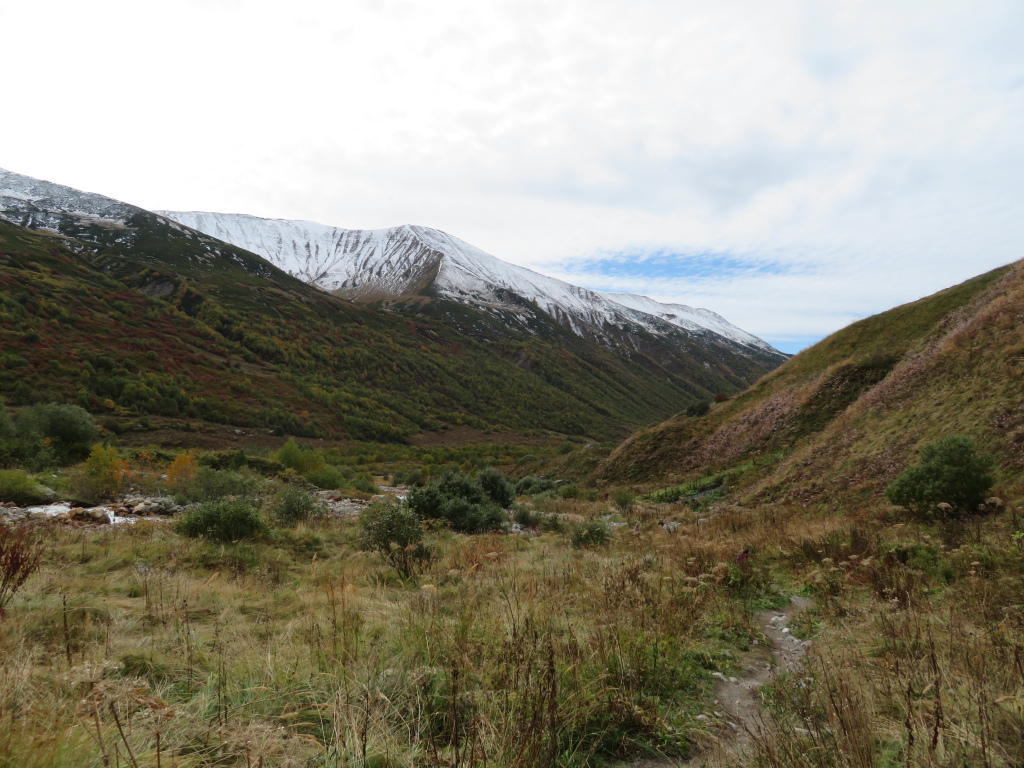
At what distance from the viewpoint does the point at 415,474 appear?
3388 centimetres

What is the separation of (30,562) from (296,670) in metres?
4.19

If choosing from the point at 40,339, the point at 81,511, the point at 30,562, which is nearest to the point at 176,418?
the point at 40,339

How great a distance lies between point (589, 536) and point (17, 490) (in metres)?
14.7

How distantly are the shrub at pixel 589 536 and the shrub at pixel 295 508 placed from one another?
7.09 meters

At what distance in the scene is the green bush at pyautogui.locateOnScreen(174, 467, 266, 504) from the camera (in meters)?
14.4

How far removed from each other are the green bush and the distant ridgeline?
37181 mm

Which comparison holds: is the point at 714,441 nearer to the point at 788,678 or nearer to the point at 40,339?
the point at 788,678

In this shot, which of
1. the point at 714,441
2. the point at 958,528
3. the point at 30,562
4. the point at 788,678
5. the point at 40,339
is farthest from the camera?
the point at 40,339

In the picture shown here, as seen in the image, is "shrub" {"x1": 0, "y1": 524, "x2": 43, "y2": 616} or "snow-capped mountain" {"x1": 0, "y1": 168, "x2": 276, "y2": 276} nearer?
"shrub" {"x1": 0, "y1": 524, "x2": 43, "y2": 616}

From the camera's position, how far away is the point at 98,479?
13.3 meters


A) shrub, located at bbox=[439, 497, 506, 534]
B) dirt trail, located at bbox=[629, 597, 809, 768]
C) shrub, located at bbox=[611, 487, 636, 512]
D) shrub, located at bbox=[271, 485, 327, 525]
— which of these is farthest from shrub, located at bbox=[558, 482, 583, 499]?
dirt trail, located at bbox=[629, 597, 809, 768]

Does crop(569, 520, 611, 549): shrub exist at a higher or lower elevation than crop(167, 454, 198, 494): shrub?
higher

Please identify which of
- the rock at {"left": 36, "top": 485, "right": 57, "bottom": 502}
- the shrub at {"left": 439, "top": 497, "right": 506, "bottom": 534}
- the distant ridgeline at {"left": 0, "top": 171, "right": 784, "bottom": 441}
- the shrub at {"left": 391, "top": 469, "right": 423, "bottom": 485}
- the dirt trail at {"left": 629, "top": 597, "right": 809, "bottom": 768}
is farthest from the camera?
the distant ridgeline at {"left": 0, "top": 171, "right": 784, "bottom": 441}

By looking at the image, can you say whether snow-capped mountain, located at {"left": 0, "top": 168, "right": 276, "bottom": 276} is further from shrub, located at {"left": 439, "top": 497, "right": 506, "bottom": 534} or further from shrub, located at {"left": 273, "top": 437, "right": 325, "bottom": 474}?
shrub, located at {"left": 439, "top": 497, "right": 506, "bottom": 534}
